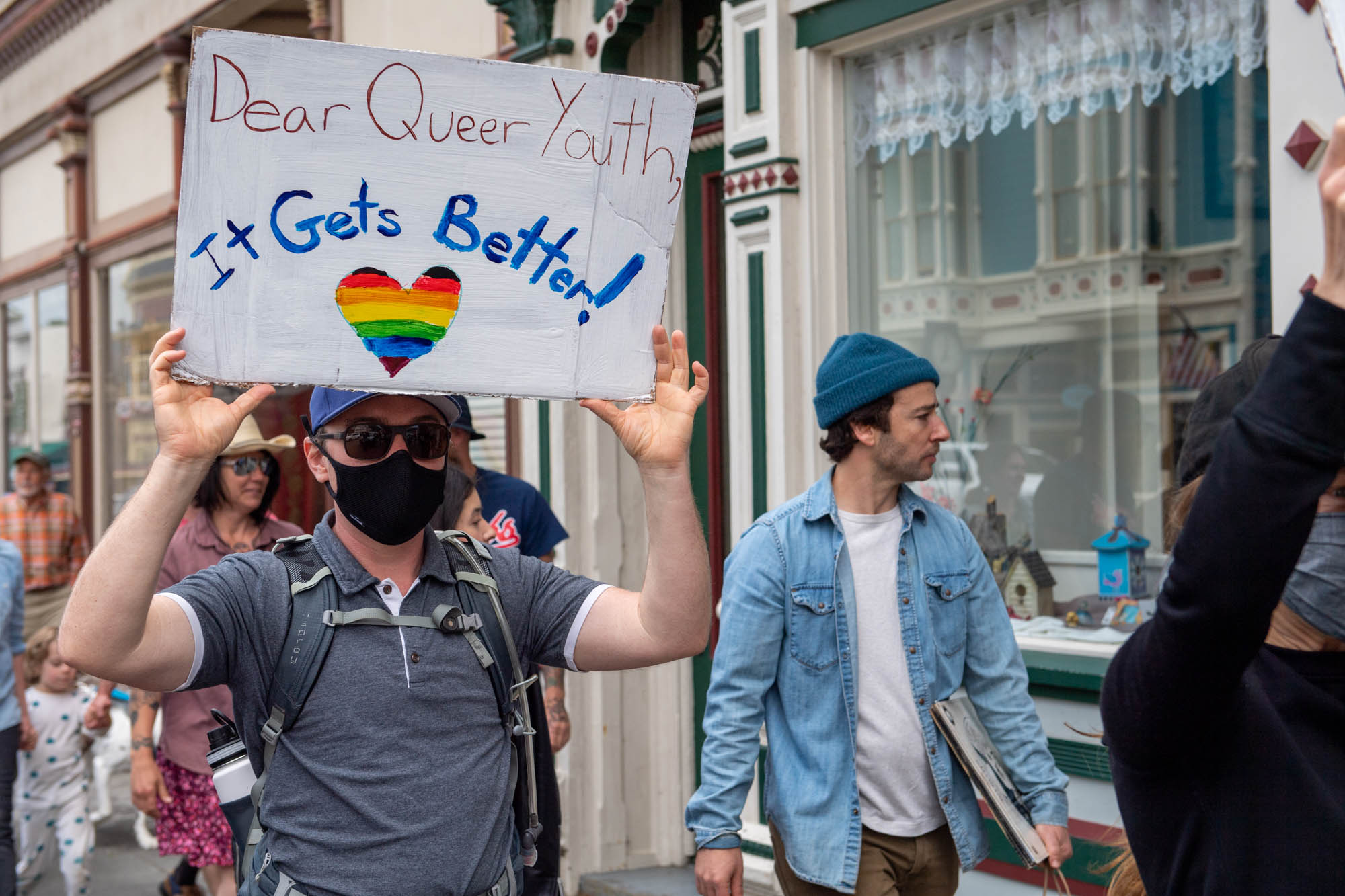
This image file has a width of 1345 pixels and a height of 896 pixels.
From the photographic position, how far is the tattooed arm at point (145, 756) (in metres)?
4.57

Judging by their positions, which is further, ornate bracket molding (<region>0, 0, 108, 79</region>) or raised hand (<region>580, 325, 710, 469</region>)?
ornate bracket molding (<region>0, 0, 108, 79</region>)

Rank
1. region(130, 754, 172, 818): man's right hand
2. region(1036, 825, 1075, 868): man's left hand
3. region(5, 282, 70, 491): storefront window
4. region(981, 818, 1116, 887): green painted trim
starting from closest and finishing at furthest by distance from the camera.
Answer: region(1036, 825, 1075, 868): man's left hand
region(981, 818, 1116, 887): green painted trim
region(130, 754, 172, 818): man's right hand
region(5, 282, 70, 491): storefront window

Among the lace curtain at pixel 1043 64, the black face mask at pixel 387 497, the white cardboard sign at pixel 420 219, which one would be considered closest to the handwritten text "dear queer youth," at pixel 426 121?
the white cardboard sign at pixel 420 219

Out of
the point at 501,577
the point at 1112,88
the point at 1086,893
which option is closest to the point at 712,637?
the point at 1086,893

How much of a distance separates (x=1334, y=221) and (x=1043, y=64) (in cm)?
367

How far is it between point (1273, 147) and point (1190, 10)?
2.49 ft

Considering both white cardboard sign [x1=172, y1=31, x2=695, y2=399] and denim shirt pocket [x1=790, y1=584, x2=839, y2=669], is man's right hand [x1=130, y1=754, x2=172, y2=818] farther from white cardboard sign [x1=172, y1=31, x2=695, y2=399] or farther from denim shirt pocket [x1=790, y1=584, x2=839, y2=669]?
white cardboard sign [x1=172, y1=31, x2=695, y2=399]

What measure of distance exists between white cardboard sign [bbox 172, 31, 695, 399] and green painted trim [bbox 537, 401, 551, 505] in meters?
3.82

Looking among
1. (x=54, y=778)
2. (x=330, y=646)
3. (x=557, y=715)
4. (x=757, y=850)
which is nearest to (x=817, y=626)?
(x=557, y=715)

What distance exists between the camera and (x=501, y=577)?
2.50 meters

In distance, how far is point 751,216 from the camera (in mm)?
5234

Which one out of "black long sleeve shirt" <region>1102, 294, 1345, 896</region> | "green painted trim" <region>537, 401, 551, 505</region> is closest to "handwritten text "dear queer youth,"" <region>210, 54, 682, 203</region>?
"black long sleeve shirt" <region>1102, 294, 1345, 896</region>

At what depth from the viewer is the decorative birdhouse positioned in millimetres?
4855

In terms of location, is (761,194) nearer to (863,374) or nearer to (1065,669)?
(863,374)
